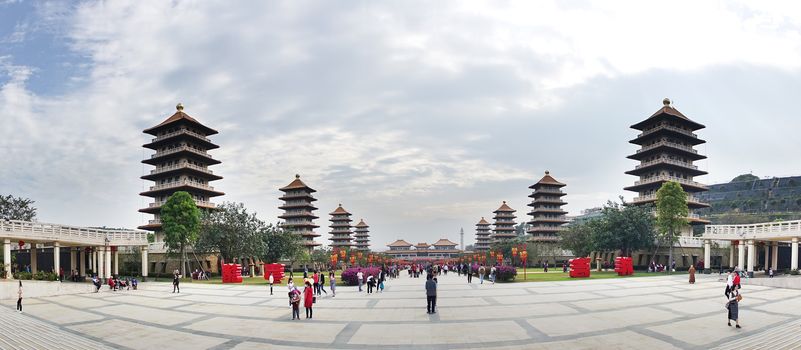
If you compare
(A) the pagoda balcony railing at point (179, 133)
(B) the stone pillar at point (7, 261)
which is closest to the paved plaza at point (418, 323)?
(B) the stone pillar at point (7, 261)

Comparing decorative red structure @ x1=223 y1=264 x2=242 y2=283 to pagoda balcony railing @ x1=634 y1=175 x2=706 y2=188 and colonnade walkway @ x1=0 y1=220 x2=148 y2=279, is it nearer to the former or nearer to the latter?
colonnade walkway @ x1=0 y1=220 x2=148 y2=279

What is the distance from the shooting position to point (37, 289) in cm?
2803

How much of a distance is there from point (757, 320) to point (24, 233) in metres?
40.4

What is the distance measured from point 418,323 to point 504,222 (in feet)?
343

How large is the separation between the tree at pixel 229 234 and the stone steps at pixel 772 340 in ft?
148

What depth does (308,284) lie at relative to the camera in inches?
667

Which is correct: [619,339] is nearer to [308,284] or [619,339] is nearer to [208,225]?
[308,284]

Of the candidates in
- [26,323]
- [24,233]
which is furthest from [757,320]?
[24,233]

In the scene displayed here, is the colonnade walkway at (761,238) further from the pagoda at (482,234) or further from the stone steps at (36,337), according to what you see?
the pagoda at (482,234)

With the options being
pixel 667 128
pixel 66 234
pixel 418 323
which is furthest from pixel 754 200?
pixel 66 234

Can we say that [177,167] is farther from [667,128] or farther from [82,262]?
[667,128]

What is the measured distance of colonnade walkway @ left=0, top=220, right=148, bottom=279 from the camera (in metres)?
33.4

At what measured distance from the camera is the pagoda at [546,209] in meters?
91.5

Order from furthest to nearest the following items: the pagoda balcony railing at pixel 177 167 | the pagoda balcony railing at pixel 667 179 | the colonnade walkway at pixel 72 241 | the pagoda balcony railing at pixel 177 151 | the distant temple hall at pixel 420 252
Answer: the distant temple hall at pixel 420 252, the pagoda balcony railing at pixel 667 179, the pagoda balcony railing at pixel 177 151, the pagoda balcony railing at pixel 177 167, the colonnade walkway at pixel 72 241
